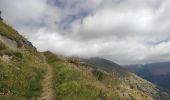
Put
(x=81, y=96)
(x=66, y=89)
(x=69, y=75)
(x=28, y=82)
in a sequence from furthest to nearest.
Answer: (x=69, y=75) → (x=28, y=82) → (x=66, y=89) → (x=81, y=96)

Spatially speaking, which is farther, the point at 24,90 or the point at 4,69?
the point at 4,69

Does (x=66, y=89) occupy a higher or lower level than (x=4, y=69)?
lower

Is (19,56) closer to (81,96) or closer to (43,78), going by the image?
(43,78)

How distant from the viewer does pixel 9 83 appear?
21.2 m

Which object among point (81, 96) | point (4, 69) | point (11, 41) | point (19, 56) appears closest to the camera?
point (81, 96)

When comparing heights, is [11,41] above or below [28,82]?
above

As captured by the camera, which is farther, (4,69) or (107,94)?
(4,69)

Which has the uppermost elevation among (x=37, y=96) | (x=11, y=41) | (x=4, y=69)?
(x=11, y=41)

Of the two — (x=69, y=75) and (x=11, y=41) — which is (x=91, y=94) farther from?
(x=11, y=41)

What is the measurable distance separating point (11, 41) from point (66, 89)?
39421mm

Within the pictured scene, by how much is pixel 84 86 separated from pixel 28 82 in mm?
4226

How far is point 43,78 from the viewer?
2917 cm

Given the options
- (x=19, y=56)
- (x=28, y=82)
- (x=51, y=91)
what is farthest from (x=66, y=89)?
(x=19, y=56)

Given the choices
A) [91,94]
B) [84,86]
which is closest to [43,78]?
[84,86]
